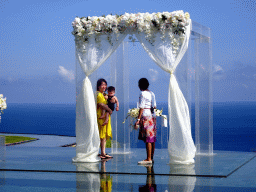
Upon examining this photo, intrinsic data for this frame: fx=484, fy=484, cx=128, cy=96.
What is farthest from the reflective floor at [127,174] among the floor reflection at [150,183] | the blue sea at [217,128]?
the blue sea at [217,128]

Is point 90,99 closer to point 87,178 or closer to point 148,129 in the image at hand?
point 148,129

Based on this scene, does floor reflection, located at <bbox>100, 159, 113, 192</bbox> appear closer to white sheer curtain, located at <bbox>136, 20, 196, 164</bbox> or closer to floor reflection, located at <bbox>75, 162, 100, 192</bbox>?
floor reflection, located at <bbox>75, 162, 100, 192</bbox>

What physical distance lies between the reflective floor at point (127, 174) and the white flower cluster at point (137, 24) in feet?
6.71

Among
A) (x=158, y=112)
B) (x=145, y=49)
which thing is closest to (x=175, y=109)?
(x=158, y=112)

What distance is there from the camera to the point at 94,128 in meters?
8.10

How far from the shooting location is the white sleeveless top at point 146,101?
301 inches

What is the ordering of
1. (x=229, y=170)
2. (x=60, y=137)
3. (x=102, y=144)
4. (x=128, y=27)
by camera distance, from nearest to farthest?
(x=229, y=170) < (x=128, y=27) < (x=102, y=144) < (x=60, y=137)

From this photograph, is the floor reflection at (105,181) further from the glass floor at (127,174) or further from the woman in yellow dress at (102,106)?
the woman in yellow dress at (102,106)

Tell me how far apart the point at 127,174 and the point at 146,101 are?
49.1 inches

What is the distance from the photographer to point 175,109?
764 centimetres

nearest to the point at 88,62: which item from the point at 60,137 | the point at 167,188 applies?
the point at 167,188

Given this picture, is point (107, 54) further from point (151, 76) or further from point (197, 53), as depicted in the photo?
point (197, 53)

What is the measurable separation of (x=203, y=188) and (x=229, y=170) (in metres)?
1.30

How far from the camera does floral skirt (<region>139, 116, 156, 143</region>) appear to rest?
7.71 meters
